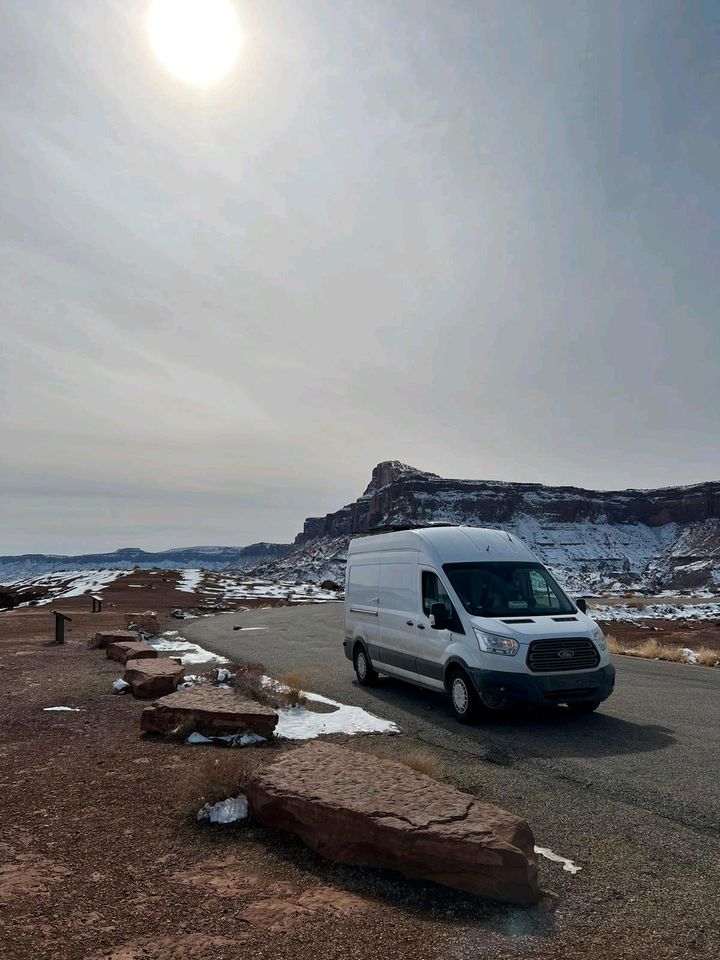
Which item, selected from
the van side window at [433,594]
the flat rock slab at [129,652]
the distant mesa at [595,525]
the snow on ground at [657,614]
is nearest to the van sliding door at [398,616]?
the van side window at [433,594]

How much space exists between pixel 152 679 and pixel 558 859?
302 inches

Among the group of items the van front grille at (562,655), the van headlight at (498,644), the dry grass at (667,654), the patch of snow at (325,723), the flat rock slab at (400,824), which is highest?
the van headlight at (498,644)

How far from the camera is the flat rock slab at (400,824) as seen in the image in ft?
12.7

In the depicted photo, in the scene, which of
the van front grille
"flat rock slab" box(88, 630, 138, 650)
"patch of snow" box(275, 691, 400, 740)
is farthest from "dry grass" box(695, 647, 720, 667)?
"flat rock slab" box(88, 630, 138, 650)

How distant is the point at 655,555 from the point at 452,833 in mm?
189764

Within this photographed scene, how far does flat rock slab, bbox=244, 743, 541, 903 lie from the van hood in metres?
3.54

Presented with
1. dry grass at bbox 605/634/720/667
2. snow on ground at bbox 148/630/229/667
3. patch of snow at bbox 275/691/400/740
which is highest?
patch of snow at bbox 275/691/400/740

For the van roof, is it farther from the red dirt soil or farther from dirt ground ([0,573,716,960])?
dirt ground ([0,573,716,960])

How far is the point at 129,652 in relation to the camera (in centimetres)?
1423

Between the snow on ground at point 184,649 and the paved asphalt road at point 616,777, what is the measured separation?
393 cm

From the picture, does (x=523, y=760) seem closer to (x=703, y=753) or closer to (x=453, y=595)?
(x=703, y=753)

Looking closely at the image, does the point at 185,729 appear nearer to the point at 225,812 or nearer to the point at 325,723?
the point at 325,723

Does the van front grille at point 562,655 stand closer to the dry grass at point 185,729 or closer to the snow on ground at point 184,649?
the dry grass at point 185,729

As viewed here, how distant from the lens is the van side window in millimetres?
9664
